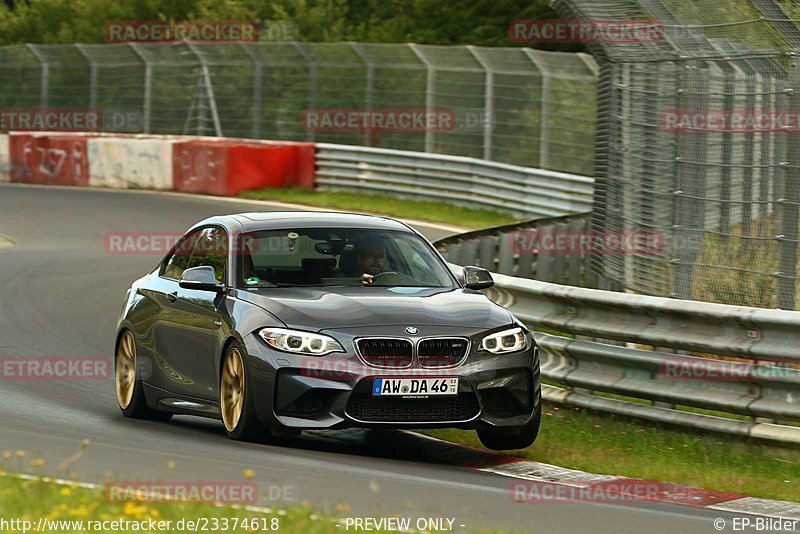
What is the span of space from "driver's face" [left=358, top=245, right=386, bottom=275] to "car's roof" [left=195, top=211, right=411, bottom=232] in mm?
218

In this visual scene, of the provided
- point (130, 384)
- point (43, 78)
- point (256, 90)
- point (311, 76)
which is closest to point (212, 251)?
point (130, 384)

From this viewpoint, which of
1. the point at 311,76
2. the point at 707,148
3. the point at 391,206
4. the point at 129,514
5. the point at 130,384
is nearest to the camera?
the point at 129,514

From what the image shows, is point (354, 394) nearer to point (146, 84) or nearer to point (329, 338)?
point (329, 338)

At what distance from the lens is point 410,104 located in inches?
1196

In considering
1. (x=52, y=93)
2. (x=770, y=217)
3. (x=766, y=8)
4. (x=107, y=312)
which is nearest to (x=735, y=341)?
(x=770, y=217)

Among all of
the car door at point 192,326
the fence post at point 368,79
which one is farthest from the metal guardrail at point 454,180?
the car door at point 192,326

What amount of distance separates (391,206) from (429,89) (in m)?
2.40

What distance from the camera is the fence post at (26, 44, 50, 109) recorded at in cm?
3831

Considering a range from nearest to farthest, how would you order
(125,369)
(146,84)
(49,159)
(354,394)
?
(354,394) → (125,369) → (49,159) → (146,84)

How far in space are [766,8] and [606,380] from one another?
2534 millimetres

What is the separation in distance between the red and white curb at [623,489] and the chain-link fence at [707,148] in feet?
7.00

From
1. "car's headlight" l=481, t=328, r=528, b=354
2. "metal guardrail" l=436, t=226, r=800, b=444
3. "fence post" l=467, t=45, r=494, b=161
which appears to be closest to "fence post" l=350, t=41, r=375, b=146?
"fence post" l=467, t=45, r=494, b=161

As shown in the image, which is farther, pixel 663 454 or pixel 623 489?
pixel 663 454

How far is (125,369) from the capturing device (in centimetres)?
1176
